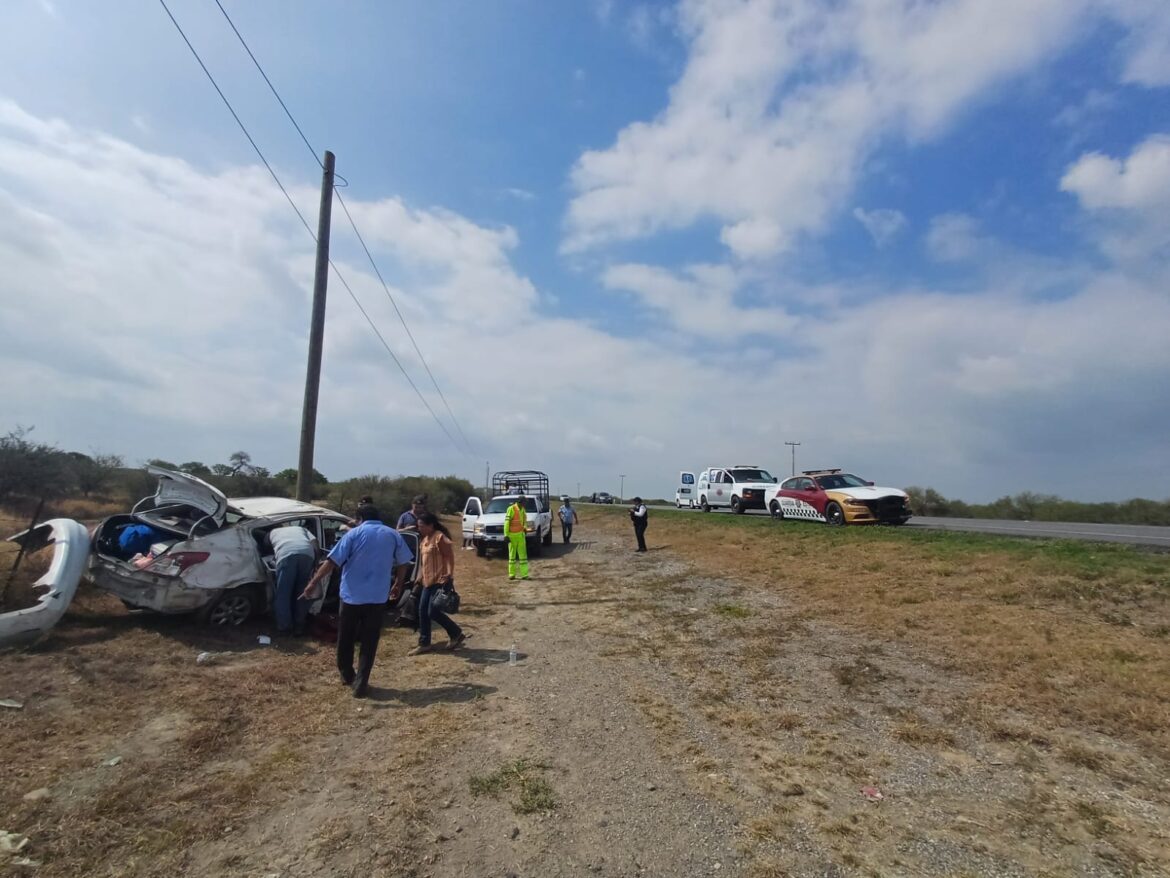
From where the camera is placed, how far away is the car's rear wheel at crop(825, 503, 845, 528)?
58.5ft

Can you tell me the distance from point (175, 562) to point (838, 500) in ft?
52.1

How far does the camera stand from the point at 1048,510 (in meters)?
35.5

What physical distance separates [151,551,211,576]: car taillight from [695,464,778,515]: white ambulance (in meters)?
22.2

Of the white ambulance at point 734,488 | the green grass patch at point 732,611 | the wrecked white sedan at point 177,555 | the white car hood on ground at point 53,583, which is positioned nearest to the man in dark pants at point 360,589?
the wrecked white sedan at point 177,555

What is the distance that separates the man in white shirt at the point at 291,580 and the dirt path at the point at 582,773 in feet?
2.30

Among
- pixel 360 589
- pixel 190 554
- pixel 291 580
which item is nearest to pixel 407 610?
pixel 291 580

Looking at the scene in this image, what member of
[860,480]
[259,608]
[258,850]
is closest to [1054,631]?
[258,850]

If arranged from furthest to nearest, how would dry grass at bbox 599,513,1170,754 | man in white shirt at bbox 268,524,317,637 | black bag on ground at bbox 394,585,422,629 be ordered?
1. black bag on ground at bbox 394,585,422,629
2. man in white shirt at bbox 268,524,317,637
3. dry grass at bbox 599,513,1170,754

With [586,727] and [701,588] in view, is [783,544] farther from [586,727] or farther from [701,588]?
[586,727]

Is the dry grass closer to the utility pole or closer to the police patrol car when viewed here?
the police patrol car

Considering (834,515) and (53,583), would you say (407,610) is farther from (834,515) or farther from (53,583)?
(834,515)

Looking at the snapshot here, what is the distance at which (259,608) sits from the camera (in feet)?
26.1

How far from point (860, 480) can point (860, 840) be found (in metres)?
17.2

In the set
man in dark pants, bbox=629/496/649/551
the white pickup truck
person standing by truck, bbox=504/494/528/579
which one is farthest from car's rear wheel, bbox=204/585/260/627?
man in dark pants, bbox=629/496/649/551
